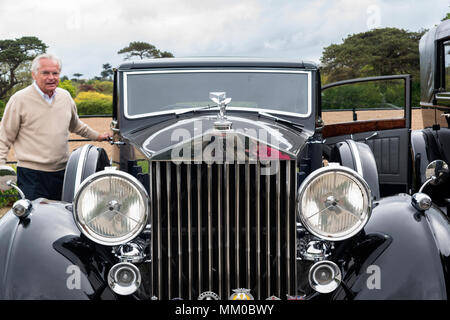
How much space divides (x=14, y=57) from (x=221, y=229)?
1842cm

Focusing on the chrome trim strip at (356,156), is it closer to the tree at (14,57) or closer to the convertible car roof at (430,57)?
the convertible car roof at (430,57)

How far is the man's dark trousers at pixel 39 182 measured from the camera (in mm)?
4625

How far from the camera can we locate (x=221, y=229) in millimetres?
2760

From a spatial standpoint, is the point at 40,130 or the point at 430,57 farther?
the point at 430,57

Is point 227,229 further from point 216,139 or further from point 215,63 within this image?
point 215,63

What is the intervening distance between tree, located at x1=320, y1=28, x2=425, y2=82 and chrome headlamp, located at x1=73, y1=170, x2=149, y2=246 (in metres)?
31.0

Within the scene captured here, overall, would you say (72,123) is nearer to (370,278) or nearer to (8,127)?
(8,127)

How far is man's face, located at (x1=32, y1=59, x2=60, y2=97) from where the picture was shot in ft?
14.9

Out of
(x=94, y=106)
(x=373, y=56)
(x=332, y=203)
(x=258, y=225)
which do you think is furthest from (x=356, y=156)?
(x=373, y=56)

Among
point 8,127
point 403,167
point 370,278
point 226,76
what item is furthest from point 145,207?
point 403,167

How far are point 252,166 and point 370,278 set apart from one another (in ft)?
2.79

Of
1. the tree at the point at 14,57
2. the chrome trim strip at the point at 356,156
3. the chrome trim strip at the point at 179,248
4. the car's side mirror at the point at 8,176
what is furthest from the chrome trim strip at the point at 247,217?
the tree at the point at 14,57

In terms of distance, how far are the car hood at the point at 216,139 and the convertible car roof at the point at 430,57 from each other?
3834 mm

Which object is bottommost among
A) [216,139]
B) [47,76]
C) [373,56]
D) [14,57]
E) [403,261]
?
[403,261]
